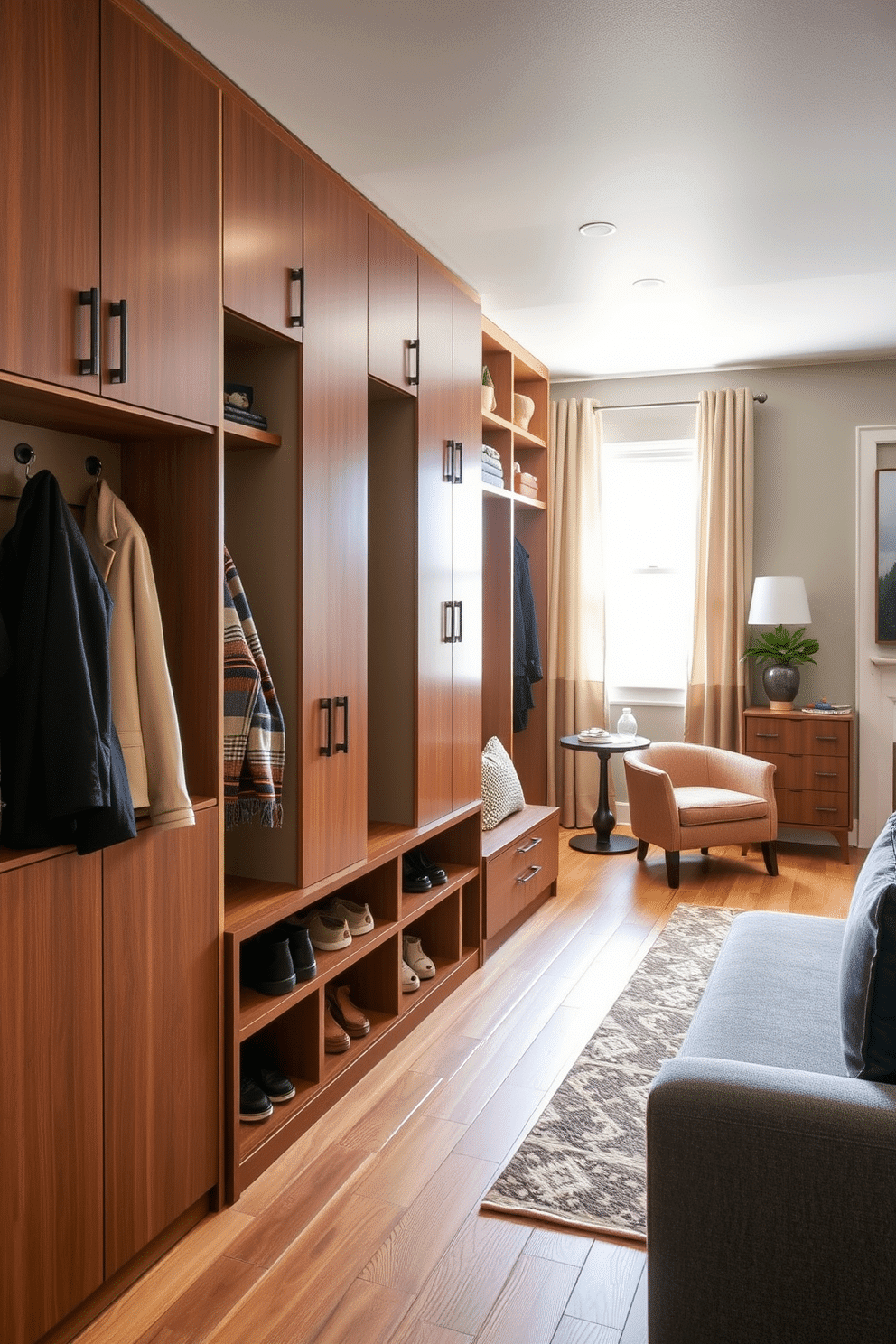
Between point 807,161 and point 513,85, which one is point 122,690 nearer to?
point 513,85

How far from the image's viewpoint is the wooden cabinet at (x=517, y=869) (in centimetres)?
398

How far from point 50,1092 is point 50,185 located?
158cm

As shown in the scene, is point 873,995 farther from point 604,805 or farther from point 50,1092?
point 604,805

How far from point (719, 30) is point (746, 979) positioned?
217 cm

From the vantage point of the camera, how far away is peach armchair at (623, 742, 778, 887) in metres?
5.04

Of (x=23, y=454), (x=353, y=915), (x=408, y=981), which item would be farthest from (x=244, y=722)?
(x=408, y=981)

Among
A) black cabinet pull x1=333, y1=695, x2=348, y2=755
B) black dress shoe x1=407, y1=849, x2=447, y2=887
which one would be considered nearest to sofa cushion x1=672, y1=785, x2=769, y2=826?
black dress shoe x1=407, y1=849, x2=447, y2=887

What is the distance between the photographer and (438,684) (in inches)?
143

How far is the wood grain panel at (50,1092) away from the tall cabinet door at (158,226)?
955 mm

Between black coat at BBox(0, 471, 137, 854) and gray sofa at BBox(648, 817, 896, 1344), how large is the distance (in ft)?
3.55

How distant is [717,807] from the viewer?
16.6 feet

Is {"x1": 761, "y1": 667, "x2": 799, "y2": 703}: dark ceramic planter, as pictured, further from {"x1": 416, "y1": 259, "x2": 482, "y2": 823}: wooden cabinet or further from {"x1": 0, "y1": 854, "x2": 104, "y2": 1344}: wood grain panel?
{"x1": 0, "y1": 854, "x2": 104, "y2": 1344}: wood grain panel

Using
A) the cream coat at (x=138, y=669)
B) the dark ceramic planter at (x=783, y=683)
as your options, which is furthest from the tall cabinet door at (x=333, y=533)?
the dark ceramic planter at (x=783, y=683)

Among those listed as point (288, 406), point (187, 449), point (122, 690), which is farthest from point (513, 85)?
point (122, 690)
